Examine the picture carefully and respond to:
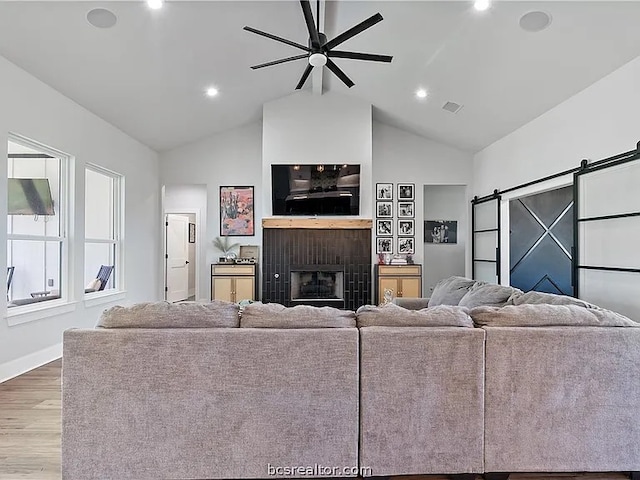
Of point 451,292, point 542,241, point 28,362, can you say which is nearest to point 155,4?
point 28,362

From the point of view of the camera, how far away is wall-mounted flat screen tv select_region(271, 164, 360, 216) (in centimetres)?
697

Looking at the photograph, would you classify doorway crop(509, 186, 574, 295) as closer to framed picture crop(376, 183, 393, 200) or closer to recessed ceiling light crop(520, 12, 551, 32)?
recessed ceiling light crop(520, 12, 551, 32)

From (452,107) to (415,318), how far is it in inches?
183

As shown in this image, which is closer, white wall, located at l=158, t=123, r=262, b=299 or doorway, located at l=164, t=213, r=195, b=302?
white wall, located at l=158, t=123, r=262, b=299

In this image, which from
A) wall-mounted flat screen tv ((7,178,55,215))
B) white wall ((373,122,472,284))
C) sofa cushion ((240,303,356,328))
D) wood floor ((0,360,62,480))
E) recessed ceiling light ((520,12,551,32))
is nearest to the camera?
sofa cushion ((240,303,356,328))

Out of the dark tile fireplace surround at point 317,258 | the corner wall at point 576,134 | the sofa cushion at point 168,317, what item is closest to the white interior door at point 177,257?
the dark tile fireplace surround at point 317,258

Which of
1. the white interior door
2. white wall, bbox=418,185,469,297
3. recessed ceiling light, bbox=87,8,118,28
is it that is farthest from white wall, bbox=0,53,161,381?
white wall, bbox=418,185,469,297

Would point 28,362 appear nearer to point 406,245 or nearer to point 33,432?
point 33,432

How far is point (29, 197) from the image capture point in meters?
4.48

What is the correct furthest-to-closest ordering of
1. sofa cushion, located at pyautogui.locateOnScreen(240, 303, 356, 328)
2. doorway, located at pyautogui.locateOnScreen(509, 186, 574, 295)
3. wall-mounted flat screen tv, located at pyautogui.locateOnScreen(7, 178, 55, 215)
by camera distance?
doorway, located at pyautogui.locateOnScreen(509, 186, 574, 295) < wall-mounted flat screen tv, located at pyautogui.locateOnScreen(7, 178, 55, 215) < sofa cushion, located at pyautogui.locateOnScreen(240, 303, 356, 328)

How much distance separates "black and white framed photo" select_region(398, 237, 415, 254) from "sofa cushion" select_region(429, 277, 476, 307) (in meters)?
3.37

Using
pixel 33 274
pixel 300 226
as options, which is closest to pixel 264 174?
pixel 300 226

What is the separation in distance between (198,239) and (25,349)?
4.96m

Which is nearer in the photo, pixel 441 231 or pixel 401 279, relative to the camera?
pixel 401 279
